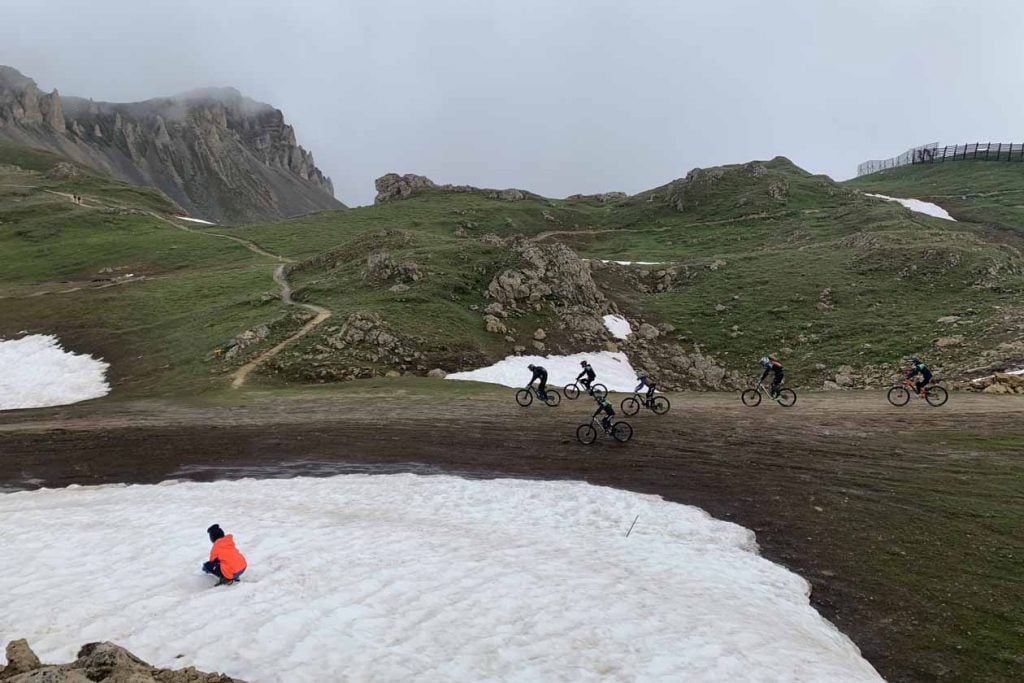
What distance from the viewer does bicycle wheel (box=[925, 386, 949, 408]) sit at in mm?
29156

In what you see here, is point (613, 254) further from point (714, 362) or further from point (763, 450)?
point (763, 450)

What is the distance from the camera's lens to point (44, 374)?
44.8 m

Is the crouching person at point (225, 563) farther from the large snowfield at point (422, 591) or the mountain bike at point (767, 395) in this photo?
the mountain bike at point (767, 395)

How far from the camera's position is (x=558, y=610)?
12781mm

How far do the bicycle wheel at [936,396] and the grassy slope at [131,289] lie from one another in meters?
41.2

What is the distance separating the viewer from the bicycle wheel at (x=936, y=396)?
95.7ft

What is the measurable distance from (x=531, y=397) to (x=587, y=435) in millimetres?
7938

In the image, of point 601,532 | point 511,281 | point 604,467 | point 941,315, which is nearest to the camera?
point 601,532

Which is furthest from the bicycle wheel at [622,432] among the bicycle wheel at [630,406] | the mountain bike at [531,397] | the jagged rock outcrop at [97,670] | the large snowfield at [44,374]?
the large snowfield at [44,374]

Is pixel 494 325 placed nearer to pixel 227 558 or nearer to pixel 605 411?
pixel 605 411

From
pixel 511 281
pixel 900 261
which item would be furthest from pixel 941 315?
pixel 511 281

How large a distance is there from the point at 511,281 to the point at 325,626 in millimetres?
43098

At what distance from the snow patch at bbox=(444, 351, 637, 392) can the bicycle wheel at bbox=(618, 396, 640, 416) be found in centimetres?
922

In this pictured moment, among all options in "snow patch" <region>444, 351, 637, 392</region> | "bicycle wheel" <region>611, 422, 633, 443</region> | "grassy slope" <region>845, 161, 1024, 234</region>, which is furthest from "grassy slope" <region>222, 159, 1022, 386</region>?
"bicycle wheel" <region>611, 422, 633, 443</region>
